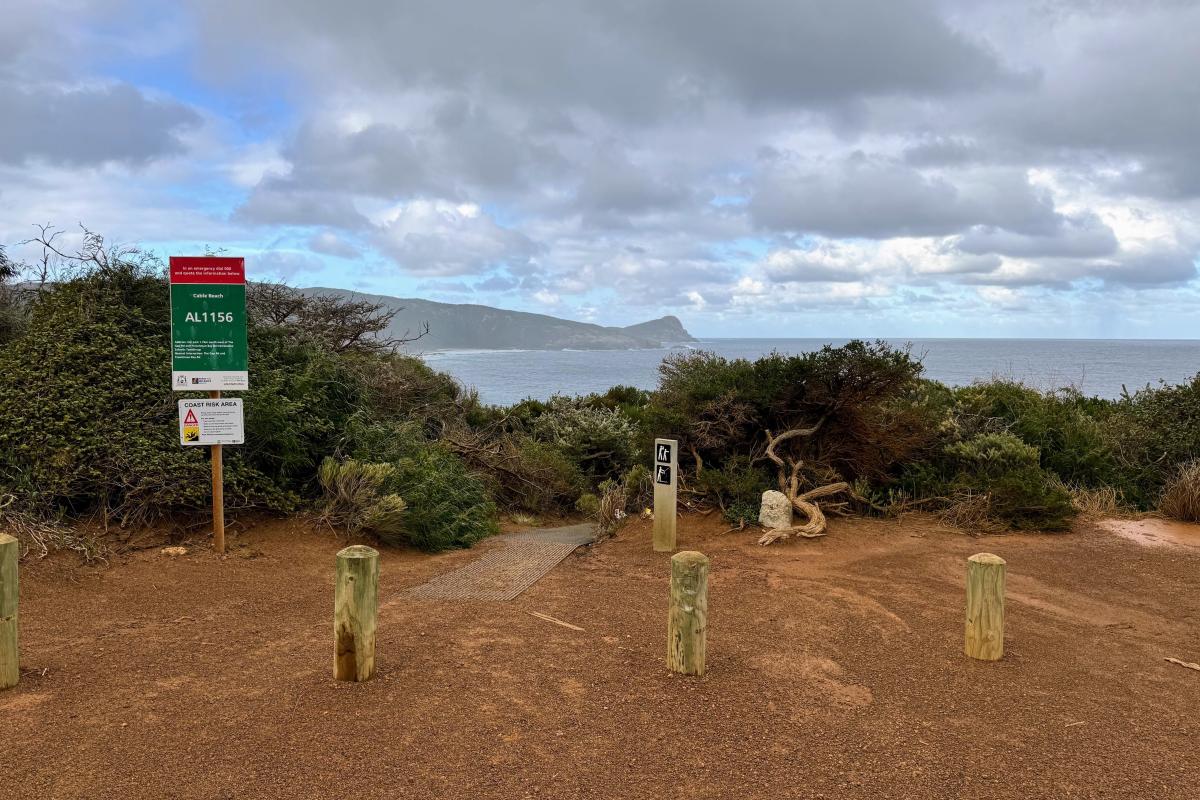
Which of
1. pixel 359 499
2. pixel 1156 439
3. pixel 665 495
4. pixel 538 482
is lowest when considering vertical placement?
pixel 538 482

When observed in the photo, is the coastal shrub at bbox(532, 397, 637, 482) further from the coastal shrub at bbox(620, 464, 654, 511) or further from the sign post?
the sign post

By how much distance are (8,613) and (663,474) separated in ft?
17.6

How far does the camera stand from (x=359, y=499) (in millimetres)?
8266

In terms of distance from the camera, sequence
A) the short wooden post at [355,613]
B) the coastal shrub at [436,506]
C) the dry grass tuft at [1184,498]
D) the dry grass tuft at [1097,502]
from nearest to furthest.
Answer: the short wooden post at [355,613] → the coastal shrub at [436,506] → the dry grass tuft at [1184,498] → the dry grass tuft at [1097,502]

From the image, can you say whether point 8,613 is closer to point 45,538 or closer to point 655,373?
point 45,538

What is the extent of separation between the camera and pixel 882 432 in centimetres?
965

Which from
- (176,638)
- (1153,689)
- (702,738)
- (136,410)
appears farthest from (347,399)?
(1153,689)

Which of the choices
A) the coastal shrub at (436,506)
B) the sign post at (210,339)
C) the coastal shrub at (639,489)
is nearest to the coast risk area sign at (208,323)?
the sign post at (210,339)

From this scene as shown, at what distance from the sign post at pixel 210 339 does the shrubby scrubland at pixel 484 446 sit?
2.07ft

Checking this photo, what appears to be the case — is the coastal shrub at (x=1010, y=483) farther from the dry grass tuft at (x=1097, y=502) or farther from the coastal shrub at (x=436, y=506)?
the coastal shrub at (x=436, y=506)

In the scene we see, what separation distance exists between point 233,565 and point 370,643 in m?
3.33

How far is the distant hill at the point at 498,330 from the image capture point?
3745 inches

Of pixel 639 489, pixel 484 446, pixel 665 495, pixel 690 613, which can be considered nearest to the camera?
pixel 690 613

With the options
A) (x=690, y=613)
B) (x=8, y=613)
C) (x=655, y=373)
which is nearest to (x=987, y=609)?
(x=690, y=613)
